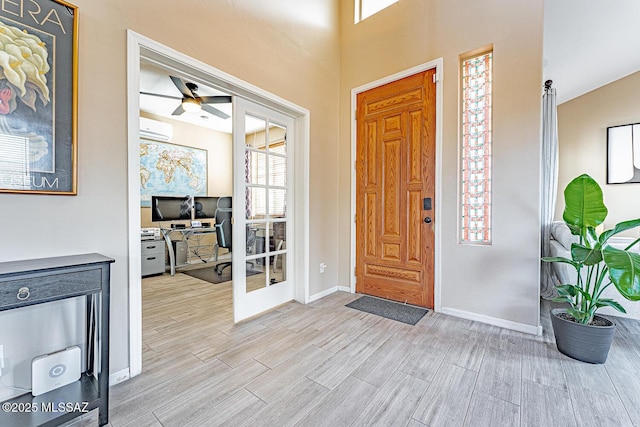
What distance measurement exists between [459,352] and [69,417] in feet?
7.54

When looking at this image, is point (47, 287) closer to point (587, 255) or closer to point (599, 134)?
point (587, 255)

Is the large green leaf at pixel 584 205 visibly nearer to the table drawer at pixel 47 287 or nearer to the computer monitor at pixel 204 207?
the table drawer at pixel 47 287

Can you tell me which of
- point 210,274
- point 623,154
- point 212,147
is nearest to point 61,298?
point 210,274

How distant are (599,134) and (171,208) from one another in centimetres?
741

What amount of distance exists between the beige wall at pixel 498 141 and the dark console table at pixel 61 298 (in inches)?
106

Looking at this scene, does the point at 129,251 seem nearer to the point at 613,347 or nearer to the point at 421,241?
the point at 421,241

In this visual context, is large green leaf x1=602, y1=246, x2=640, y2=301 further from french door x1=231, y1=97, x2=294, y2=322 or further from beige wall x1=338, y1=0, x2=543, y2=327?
french door x1=231, y1=97, x2=294, y2=322

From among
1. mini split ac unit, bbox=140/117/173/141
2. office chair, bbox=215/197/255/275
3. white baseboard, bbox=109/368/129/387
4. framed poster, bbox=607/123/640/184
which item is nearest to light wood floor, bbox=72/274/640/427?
white baseboard, bbox=109/368/129/387


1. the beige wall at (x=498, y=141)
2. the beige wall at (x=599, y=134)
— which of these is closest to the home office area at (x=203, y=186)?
the beige wall at (x=498, y=141)

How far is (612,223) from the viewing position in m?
4.43

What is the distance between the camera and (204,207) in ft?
16.7

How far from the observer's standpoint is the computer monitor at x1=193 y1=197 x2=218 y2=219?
499cm

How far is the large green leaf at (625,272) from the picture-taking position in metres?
1.44

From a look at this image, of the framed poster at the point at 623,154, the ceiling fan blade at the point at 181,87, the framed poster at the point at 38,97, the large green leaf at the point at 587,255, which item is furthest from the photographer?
the framed poster at the point at 623,154
